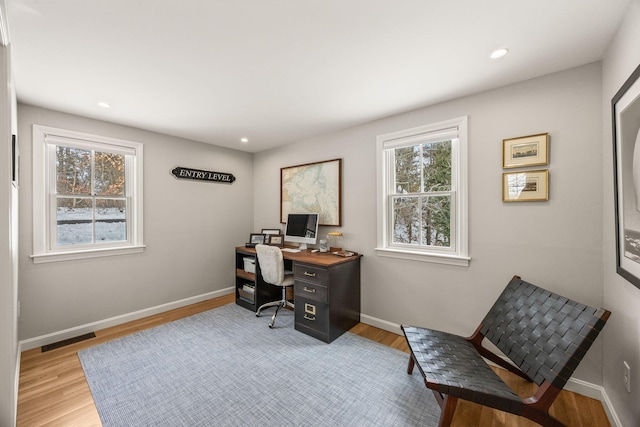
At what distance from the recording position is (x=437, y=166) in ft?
8.73

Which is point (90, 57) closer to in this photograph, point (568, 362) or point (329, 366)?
point (329, 366)

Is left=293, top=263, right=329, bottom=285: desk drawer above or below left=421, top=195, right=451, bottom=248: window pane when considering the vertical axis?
below

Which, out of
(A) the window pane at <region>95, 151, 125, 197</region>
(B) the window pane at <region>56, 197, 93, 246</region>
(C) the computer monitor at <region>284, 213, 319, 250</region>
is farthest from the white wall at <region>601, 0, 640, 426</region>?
→ (B) the window pane at <region>56, 197, 93, 246</region>

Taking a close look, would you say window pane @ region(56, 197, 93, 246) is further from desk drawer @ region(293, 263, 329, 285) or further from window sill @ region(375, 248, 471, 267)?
window sill @ region(375, 248, 471, 267)

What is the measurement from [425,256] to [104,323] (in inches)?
145

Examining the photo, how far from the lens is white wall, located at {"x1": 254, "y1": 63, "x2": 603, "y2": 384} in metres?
1.85

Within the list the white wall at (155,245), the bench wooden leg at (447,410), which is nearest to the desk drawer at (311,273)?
the bench wooden leg at (447,410)

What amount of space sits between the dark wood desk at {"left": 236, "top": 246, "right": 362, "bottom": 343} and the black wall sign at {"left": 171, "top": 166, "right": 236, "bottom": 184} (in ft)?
5.70

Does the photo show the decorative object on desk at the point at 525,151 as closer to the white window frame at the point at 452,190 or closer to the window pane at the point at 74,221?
the white window frame at the point at 452,190

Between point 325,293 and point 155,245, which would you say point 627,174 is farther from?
point 155,245

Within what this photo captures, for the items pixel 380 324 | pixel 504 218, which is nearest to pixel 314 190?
pixel 380 324

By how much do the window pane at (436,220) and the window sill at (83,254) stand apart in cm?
344

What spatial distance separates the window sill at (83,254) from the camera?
102 inches

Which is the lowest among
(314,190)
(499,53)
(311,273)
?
(311,273)
